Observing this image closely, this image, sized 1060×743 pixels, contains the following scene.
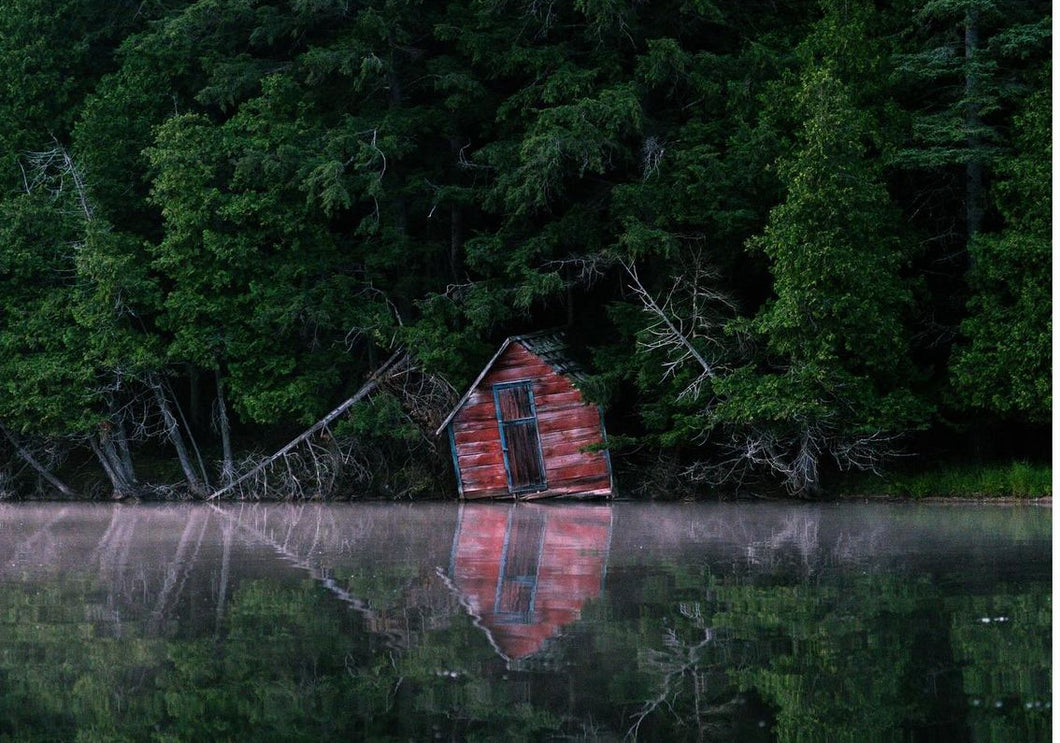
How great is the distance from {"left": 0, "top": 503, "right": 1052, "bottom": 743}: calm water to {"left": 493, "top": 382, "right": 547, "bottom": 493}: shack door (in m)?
9.29

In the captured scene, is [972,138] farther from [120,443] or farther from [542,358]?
[120,443]

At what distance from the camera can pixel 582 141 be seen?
80.7ft

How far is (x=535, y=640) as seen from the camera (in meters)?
8.50

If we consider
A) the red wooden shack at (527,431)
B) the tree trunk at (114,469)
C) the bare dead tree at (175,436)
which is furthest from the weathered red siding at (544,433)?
the tree trunk at (114,469)

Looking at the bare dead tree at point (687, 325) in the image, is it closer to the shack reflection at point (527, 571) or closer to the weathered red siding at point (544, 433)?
the weathered red siding at point (544, 433)

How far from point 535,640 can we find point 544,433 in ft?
55.3

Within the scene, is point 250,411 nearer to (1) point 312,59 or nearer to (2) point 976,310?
(1) point 312,59

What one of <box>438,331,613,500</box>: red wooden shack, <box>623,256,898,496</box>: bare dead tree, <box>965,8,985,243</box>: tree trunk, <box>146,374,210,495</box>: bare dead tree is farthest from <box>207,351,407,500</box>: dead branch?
<box>965,8,985,243</box>: tree trunk

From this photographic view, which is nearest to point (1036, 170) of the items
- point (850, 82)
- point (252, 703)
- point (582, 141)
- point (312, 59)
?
point (850, 82)

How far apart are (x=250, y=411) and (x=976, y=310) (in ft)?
45.4

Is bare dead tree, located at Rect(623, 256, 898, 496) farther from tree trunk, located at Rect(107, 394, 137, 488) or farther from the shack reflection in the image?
tree trunk, located at Rect(107, 394, 137, 488)

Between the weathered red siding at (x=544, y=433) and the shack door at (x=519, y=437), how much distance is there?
0.10 m

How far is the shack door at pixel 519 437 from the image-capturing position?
83.5 feet

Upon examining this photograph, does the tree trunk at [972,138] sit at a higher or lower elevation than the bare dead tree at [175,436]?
higher
